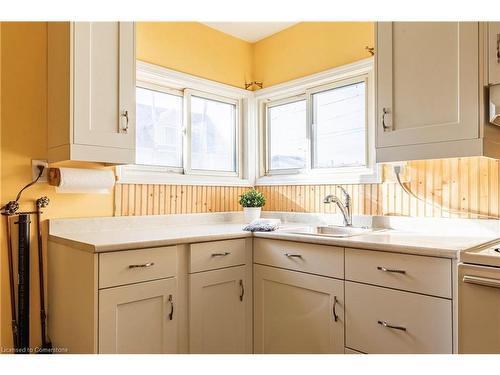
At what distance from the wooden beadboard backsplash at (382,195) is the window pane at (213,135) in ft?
0.74

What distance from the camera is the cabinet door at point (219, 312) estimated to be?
1.95 m

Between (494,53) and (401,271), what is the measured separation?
39.3 inches

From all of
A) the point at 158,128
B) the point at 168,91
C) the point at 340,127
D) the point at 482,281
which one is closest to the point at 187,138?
the point at 158,128

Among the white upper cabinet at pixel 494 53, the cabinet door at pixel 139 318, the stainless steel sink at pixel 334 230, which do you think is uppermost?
the white upper cabinet at pixel 494 53

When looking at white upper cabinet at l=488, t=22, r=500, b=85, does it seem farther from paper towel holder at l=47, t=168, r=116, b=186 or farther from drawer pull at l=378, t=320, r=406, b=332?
paper towel holder at l=47, t=168, r=116, b=186

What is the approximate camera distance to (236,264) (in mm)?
2127

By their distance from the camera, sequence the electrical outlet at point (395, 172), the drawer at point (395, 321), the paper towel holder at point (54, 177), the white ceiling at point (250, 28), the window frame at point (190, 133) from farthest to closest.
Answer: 1. the white ceiling at point (250, 28)
2. the window frame at point (190, 133)
3. the electrical outlet at point (395, 172)
4. the paper towel holder at point (54, 177)
5. the drawer at point (395, 321)

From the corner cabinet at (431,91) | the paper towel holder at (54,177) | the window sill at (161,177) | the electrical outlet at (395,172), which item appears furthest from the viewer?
the window sill at (161,177)

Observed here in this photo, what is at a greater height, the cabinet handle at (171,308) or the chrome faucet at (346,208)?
the chrome faucet at (346,208)

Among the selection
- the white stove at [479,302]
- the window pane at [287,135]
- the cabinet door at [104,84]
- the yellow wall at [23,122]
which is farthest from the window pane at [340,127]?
the yellow wall at [23,122]

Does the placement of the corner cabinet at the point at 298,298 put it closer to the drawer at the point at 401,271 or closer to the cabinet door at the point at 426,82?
the drawer at the point at 401,271

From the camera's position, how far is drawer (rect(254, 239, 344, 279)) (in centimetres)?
184

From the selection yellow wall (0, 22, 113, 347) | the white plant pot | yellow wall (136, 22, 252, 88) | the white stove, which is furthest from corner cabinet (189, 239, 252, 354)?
yellow wall (136, 22, 252, 88)

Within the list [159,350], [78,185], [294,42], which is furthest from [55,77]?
[294,42]
